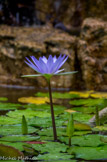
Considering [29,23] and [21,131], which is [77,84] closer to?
[29,23]

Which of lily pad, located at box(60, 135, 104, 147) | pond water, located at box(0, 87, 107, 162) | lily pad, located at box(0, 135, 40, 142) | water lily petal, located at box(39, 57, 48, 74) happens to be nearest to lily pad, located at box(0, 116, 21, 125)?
pond water, located at box(0, 87, 107, 162)

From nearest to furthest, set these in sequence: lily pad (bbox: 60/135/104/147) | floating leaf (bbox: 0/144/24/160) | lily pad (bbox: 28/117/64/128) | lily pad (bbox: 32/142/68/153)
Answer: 1. floating leaf (bbox: 0/144/24/160)
2. lily pad (bbox: 32/142/68/153)
3. lily pad (bbox: 60/135/104/147)
4. lily pad (bbox: 28/117/64/128)

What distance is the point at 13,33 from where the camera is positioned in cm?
511

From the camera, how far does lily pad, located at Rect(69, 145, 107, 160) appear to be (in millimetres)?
943

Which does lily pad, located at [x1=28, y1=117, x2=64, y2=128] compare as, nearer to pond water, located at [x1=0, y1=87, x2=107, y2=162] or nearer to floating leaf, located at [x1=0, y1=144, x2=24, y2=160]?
pond water, located at [x1=0, y1=87, x2=107, y2=162]

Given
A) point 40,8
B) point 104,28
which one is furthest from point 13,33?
point 104,28

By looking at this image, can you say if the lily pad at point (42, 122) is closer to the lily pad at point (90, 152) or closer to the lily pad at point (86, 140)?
the lily pad at point (86, 140)

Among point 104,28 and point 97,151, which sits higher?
point 104,28

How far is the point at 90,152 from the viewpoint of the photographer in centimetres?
99

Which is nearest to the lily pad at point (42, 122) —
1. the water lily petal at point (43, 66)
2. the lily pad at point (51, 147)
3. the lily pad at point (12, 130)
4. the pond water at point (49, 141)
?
the pond water at point (49, 141)

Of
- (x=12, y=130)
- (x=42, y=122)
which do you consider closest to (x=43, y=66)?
(x=12, y=130)

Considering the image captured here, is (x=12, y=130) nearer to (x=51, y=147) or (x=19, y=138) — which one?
(x=19, y=138)

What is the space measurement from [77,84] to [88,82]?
0.27 metres

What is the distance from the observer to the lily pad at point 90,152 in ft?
3.09
